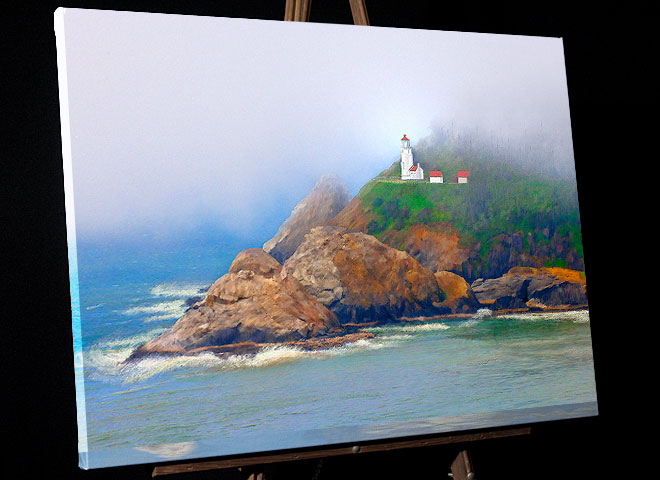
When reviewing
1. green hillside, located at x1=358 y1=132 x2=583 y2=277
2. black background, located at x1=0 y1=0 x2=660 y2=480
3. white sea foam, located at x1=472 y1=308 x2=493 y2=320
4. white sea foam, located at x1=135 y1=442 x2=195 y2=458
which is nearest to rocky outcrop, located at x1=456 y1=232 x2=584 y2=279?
green hillside, located at x1=358 y1=132 x2=583 y2=277

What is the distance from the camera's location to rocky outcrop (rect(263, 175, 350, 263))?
3.22 m

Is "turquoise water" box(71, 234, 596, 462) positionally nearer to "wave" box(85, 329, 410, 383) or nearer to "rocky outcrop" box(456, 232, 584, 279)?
"wave" box(85, 329, 410, 383)

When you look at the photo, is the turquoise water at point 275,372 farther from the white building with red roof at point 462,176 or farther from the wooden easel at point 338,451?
the white building with red roof at point 462,176

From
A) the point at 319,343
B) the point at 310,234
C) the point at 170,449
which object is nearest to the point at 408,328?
the point at 319,343

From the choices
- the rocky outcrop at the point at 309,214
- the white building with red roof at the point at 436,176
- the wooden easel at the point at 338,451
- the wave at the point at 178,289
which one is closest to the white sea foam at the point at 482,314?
the wooden easel at the point at 338,451

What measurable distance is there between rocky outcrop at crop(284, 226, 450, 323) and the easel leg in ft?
2.06

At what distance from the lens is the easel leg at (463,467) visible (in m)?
3.39

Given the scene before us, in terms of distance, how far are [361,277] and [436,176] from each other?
22.2 inches

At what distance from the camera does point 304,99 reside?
3.26 m

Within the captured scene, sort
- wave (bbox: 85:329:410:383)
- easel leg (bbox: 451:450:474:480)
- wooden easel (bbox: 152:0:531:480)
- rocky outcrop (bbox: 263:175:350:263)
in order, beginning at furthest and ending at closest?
easel leg (bbox: 451:450:474:480) < rocky outcrop (bbox: 263:175:350:263) < wooden easel (bbox: 152:0:531:480) < wave (bbox: 85:329:410:383)

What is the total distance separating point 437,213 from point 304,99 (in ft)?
2.50

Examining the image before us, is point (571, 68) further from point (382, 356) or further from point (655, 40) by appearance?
point (382, 356)

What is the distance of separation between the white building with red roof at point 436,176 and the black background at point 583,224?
137 centimetres

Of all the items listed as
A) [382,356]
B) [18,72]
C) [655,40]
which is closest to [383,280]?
[382,356]
